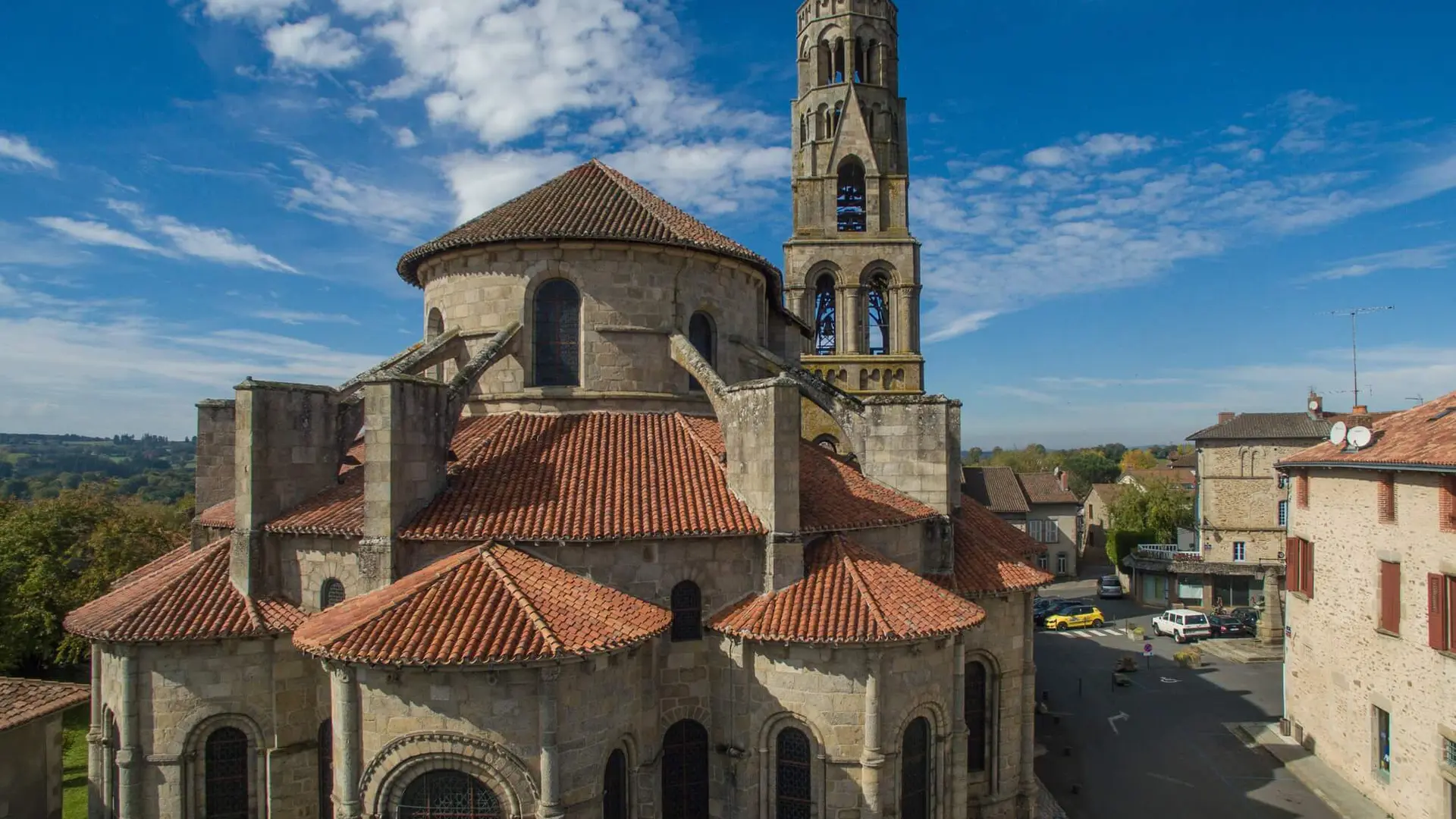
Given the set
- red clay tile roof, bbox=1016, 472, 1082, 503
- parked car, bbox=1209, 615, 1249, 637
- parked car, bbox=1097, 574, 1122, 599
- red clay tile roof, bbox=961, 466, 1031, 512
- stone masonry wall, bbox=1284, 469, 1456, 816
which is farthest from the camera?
red clay tile roof, bbox=1016, 472, 1082, 503

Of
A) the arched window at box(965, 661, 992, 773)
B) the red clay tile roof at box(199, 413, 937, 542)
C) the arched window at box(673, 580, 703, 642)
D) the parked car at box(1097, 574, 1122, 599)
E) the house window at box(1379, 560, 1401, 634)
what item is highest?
the red clay tile roof at box(199, 413, 937, 542)

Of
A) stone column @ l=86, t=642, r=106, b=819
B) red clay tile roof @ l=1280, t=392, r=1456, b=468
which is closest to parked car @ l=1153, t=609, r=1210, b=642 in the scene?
red clay tile roof @ l=1280, t=392, r=1456, b=468

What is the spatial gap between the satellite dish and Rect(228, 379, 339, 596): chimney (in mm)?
24953

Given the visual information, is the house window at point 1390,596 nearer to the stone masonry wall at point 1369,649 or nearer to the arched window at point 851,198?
the stone masonry wall at point 1369,649

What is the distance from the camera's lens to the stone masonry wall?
721 inches

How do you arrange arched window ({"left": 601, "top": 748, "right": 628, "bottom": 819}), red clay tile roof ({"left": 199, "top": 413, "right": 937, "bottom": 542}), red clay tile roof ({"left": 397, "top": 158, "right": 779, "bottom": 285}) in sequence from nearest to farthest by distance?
arched window ({"left": 601, "top": 748, "right": 628, "bottom": 819}) → red clay tile roof ({"left": 199, "top": 413, "right": 937, "bottom": 542}) → red clay tile roof ({"left": 397, "top": 158, "right": 779, "bottom": 285})

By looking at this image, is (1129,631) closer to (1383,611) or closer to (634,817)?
(1383,611)

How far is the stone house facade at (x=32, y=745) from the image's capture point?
49.6 ft

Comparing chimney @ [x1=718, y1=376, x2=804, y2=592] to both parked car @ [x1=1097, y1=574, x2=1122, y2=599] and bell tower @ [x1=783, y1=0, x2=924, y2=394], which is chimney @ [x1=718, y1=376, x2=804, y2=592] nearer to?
bell tower @ [x1=783, y1=0, x2=924, y2=394]

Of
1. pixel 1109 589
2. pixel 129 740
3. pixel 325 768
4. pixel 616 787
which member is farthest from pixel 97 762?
pixel 1109 589

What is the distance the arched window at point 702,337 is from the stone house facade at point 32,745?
1327cm

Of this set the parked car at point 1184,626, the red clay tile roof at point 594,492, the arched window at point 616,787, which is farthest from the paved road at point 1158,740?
the arched window at point 616,787

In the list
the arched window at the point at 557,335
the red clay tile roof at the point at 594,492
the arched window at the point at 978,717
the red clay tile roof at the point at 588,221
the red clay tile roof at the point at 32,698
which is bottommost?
the arched window at the point at 978,717

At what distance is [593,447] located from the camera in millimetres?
15172
